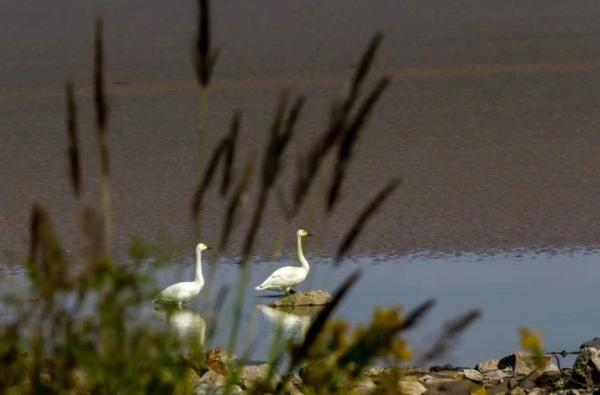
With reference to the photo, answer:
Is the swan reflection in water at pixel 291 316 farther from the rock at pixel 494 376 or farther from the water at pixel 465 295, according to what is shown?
the rock at pixel 494 376

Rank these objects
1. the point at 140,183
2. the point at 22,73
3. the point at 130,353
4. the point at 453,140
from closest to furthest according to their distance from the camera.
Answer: the point at 130,353, the point at 140,183, the point at 453,140, the point at 22,73

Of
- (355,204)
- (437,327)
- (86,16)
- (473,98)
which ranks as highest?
(86,16)

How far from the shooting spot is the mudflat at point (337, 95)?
9.29 meters

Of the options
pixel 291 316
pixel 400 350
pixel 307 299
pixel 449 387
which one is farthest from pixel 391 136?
pixel 400 350

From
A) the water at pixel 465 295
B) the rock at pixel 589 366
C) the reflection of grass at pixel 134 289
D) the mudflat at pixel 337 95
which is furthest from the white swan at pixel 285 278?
the reflection of grass at pixel 134 289

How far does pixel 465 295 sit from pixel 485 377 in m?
1.61

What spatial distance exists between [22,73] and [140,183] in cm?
468

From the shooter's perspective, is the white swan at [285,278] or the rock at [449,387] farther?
the white swan at [285,278]

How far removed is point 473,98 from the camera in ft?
41.0

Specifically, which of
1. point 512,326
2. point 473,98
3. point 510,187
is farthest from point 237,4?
point 512,326

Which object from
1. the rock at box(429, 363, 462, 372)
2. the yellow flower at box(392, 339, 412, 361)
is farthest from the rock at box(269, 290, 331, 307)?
the yellow flower at box(392, 339, 412, 361)

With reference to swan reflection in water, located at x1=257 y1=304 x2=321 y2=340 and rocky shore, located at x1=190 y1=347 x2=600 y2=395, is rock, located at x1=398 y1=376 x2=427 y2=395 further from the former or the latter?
swan reflection in water, located at x1=257 y1=304 x2=321 y2=340

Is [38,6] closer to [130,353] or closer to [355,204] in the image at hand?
[355,204]

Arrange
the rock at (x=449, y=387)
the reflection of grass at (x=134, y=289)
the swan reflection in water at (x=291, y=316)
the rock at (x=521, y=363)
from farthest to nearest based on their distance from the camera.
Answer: the swan reflection in water at (x=291, y=316)
the rock at (x=521, y=363)
the rock at (x=449, y=387)
the reflection of grass at (x=134, y=289)
